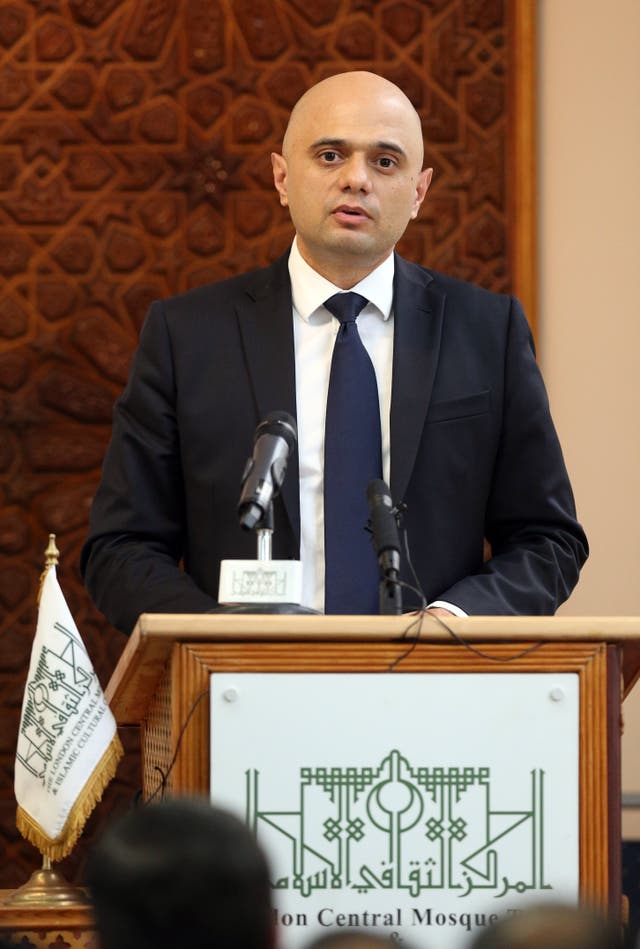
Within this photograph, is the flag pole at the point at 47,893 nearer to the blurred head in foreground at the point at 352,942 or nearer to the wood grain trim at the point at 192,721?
the wood grain trim at the point at 192,721

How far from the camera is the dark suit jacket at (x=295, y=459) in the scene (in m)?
2.96

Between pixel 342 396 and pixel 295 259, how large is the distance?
377 mm

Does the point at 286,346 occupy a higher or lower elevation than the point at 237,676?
higher

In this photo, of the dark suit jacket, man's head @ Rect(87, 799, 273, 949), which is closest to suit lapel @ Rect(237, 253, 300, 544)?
the dark suit jacket

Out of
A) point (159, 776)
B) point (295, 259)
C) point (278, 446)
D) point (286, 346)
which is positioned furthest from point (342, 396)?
point (159, 776)

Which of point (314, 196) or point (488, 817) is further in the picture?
point (314, 196)

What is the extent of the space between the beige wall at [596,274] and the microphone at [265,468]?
2.32 meters

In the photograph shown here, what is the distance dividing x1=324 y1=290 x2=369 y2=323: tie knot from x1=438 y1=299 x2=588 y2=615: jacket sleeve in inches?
12.4

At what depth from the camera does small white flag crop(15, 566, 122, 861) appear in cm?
275

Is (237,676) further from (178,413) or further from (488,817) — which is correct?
(178,413)

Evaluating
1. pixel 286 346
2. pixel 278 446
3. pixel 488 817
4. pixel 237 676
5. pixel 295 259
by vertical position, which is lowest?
pixel 488 817

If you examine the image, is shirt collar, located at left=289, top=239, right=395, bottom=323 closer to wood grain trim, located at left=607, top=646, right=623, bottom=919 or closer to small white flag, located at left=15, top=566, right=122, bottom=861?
small white flag, located at left=15, top=566, right=122, bottom=861

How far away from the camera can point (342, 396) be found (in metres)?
2.95

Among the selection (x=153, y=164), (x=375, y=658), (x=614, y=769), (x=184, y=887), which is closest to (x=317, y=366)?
(x=375, y=658)
